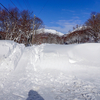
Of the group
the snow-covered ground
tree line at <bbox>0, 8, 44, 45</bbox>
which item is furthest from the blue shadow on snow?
tree line at <bbox>0, 8, 44, 45</bbox>

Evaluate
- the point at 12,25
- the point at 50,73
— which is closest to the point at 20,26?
the point at 12,25

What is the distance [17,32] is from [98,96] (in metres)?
19.3

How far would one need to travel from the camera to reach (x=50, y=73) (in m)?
5.02

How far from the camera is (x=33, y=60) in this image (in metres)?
6.20

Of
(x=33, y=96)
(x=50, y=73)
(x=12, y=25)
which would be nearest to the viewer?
(x=33, y=96)

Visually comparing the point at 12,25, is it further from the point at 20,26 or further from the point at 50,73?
the point at 50,73

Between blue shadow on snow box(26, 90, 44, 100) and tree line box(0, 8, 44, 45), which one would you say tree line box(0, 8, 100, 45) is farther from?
blue shadow on snow box(26, 90, 44, 100)

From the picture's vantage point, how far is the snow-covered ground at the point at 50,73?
3.20 meters

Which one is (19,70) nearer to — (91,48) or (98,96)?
(98,96)

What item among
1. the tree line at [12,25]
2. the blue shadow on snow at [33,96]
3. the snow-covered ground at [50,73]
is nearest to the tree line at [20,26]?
the tree line at [12,25]

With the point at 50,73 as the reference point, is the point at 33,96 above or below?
below

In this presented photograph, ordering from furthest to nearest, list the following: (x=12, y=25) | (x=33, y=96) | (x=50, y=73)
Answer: (x=12, y=25), (x=50, y=73), (x=33, y=96)

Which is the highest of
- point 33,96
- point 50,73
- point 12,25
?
point 12,25

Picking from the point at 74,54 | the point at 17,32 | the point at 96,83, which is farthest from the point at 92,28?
the point at 96,83
